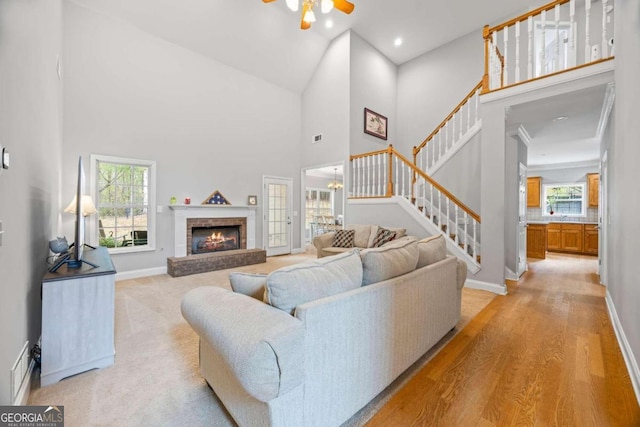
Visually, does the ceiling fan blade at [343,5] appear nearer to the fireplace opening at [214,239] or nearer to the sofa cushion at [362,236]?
the sofa cushion at [362,236]

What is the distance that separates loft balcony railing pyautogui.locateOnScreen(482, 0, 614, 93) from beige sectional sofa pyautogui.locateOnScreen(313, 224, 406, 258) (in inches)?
103

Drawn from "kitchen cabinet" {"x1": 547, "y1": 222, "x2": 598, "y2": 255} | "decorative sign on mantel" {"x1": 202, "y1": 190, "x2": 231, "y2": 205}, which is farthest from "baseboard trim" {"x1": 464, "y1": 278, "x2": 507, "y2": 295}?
"kitchen cabinet" {"x1": 547, "y1": 222, "x2": 598, "y2": 255}

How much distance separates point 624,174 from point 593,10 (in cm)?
463

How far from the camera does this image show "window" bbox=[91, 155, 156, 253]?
436cm

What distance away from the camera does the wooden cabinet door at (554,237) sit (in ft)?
24.5

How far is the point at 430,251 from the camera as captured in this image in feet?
7.42

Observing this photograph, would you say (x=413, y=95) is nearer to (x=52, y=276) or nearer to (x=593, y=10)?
(x=593, y=10)

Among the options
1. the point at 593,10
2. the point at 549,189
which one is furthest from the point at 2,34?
the point at 549,189

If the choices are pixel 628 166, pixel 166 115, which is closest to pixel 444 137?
pixel 628 166

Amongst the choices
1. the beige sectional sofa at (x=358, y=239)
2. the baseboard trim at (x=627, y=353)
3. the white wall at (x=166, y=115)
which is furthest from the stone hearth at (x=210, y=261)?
the baseboard trim at (x=627, y=353)

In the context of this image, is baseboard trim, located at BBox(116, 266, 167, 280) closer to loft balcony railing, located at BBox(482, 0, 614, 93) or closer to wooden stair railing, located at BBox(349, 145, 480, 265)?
wooden stair railing, located at BBox(349, 145, 480, 265)

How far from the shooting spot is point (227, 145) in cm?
575

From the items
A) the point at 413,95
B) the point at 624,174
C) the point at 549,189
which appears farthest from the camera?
the point at 549,189

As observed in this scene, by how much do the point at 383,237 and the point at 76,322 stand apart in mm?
3907
